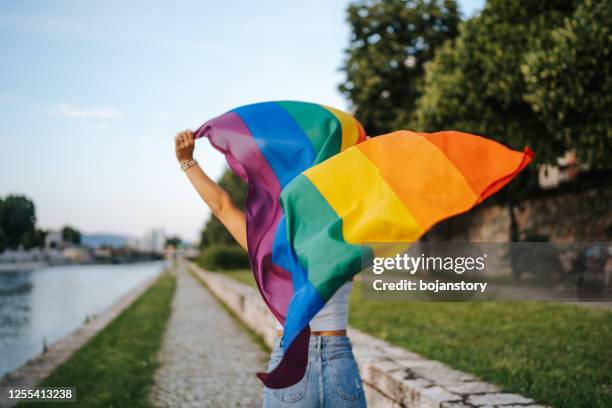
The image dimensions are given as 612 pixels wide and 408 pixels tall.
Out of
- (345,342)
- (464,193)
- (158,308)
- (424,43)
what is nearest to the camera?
(464,193)

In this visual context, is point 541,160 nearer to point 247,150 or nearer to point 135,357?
point 135,357

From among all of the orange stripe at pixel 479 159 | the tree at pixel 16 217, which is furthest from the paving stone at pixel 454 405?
the tree at pixel 16 217

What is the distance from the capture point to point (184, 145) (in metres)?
2.51

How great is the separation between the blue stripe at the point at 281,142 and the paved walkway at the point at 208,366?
3818mm

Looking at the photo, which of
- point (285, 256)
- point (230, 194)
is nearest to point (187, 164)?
point (285, 256)

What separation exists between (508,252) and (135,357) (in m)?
12.5

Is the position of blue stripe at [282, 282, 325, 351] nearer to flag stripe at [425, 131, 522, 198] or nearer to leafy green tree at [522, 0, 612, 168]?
flag stripe at [425, 131, 522, 198]

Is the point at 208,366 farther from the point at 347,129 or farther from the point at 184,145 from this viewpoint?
the point at 347,129

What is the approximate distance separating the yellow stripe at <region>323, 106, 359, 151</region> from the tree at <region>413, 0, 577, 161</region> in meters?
9.69

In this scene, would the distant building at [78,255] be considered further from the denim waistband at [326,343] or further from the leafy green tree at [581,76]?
the denim waistband at [326,343]

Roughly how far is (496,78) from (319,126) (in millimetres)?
10634

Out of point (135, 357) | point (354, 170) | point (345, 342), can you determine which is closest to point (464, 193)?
point (354, 170)

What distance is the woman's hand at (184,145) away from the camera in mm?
2490

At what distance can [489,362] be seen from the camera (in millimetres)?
5156
